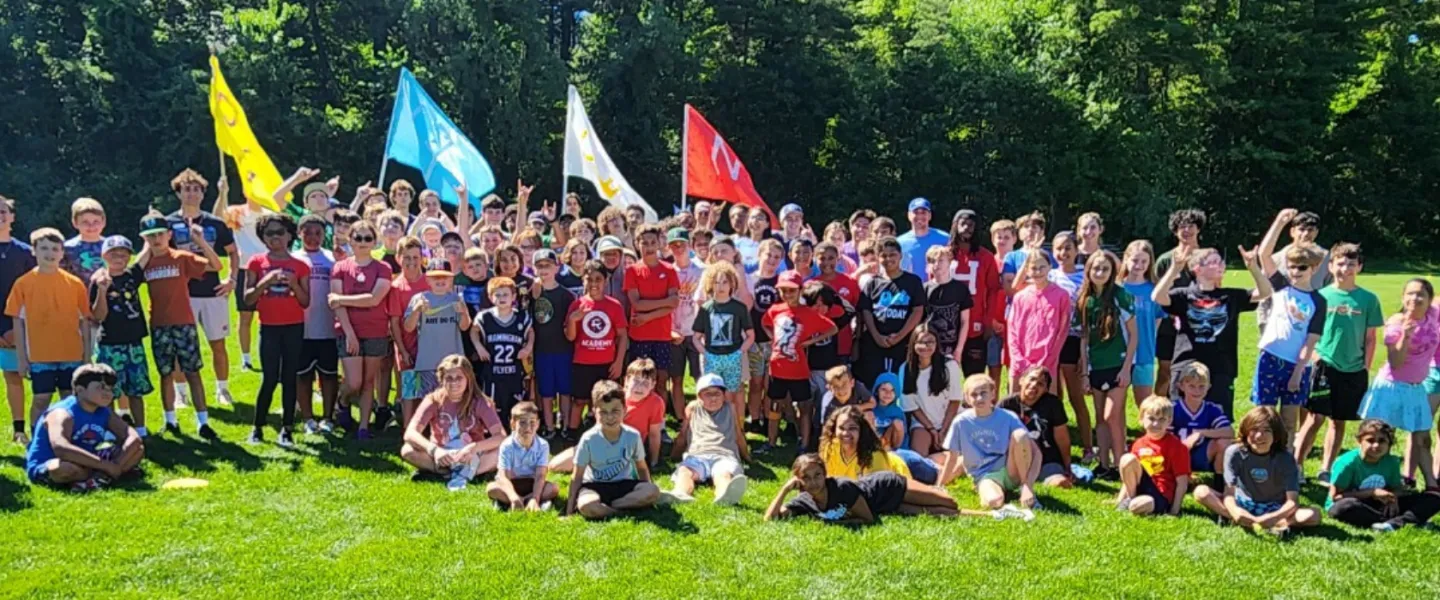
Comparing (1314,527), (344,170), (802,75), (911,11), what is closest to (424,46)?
(344,170)

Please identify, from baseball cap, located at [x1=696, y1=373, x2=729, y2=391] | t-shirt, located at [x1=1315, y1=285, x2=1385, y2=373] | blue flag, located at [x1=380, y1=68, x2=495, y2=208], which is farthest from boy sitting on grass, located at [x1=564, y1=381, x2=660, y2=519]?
blue flag, located at [x1=380, y1=68, x2=495, y2=208]

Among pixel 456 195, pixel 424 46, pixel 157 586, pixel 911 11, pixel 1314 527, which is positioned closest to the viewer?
pixel 157 586

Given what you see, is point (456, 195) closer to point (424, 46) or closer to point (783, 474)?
point (783, 474)

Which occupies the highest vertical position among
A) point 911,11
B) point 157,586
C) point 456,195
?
point 911,11

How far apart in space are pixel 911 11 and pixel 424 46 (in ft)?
70.5

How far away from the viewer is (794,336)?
7781 millimetres

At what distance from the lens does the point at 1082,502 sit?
662 cm

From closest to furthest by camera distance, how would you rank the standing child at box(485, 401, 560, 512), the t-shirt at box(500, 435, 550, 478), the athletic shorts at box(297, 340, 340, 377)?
the standing child at box(485, 401, 560, 512)
the t-shirt at box(500, 435, 550, 478)
the athletic shorts at box(297, 340, 340, 377)

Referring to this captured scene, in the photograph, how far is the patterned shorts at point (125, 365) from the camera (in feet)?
25.2

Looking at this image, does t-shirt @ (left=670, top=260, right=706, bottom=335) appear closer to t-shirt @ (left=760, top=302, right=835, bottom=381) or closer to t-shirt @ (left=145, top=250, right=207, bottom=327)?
t-shirt @ (left=760, top=302, right=835, bottom=381)

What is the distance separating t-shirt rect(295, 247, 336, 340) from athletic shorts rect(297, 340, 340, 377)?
0.17 ft

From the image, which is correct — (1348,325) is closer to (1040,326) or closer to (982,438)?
(1040,326)

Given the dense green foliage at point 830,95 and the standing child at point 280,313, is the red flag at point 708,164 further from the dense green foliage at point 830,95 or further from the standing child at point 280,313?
the dense green foliage at point 830,95

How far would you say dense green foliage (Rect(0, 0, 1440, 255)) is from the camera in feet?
96.9
